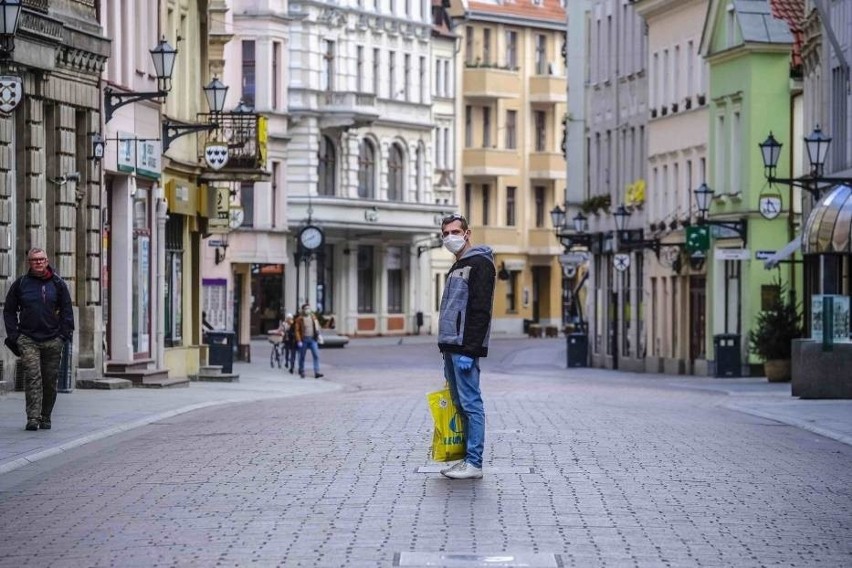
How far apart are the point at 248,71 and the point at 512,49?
31757 mm

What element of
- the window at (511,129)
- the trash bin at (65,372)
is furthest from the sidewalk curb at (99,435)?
the window at (511,129)

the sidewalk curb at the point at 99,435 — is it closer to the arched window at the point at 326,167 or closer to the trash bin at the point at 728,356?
the trash bin at the point at 728,356

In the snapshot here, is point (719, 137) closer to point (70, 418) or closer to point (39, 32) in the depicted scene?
point (39, 32)

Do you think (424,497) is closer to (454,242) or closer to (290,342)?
(454,242)

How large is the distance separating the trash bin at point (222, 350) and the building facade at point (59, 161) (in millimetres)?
9465

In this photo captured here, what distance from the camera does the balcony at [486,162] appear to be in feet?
362

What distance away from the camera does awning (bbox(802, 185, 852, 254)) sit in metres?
42.1

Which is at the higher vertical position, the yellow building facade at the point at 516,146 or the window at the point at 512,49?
the window at the point at 512,49

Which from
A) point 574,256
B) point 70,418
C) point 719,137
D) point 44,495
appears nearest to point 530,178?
point 574,256

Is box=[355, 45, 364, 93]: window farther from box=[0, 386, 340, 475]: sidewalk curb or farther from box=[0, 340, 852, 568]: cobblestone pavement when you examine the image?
box=[0, 340, 852, 568]: cobblestone pavement

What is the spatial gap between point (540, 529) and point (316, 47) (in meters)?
80.6

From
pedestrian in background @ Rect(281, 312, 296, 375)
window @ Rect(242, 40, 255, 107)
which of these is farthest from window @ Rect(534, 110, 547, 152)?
pedestrian in background @ Rect(281, 312, 296, 375)

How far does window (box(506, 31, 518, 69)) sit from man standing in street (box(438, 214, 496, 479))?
94.7 metres

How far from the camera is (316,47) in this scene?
309 ft
